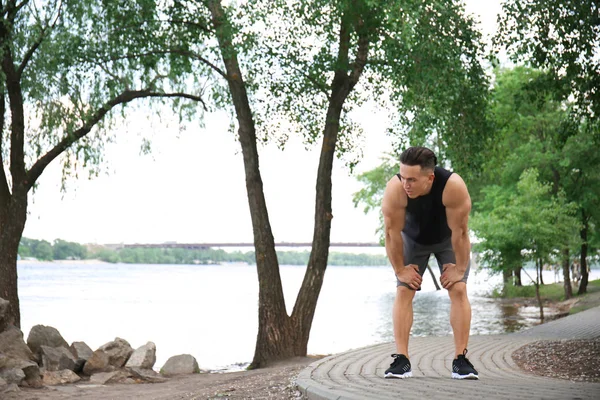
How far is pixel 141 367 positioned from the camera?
45.9 feet

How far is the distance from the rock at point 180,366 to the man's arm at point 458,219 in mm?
9219

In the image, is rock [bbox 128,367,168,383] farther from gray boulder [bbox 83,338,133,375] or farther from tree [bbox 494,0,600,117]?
tree [bbox 494,0,600,117]

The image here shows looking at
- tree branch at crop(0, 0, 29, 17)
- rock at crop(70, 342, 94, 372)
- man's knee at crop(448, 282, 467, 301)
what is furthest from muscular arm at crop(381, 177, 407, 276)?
tree branch at crop(0, 0, 29, 17)

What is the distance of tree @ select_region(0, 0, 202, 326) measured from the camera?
1450 centimetres

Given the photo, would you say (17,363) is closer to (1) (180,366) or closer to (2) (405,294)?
(1) (180,366)

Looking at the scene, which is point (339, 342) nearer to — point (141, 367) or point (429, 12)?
point (141, 367)

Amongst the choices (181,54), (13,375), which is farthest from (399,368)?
(181,54)

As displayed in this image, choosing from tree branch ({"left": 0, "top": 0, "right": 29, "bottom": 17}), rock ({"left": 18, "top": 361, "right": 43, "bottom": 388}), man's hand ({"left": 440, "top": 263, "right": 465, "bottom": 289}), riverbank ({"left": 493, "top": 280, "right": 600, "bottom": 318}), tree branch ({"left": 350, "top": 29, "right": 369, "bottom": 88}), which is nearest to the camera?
man's hand ({"left": 440, "top": 263, "right": 465, "bottom": 289})

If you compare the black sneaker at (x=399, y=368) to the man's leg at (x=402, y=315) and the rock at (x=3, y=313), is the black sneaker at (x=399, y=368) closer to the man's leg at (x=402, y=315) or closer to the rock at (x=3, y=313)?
the man's leg at (x=402, y=315)

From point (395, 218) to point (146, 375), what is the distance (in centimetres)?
829

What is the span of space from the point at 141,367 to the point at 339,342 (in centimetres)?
1037

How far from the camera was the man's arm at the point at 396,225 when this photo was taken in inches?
239

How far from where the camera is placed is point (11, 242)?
1538cm

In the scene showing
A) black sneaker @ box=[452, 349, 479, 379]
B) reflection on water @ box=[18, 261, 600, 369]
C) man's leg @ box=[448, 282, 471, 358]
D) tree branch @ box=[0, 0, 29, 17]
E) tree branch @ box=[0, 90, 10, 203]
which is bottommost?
reflection on water @ box=[18, 261, 600, 369]
